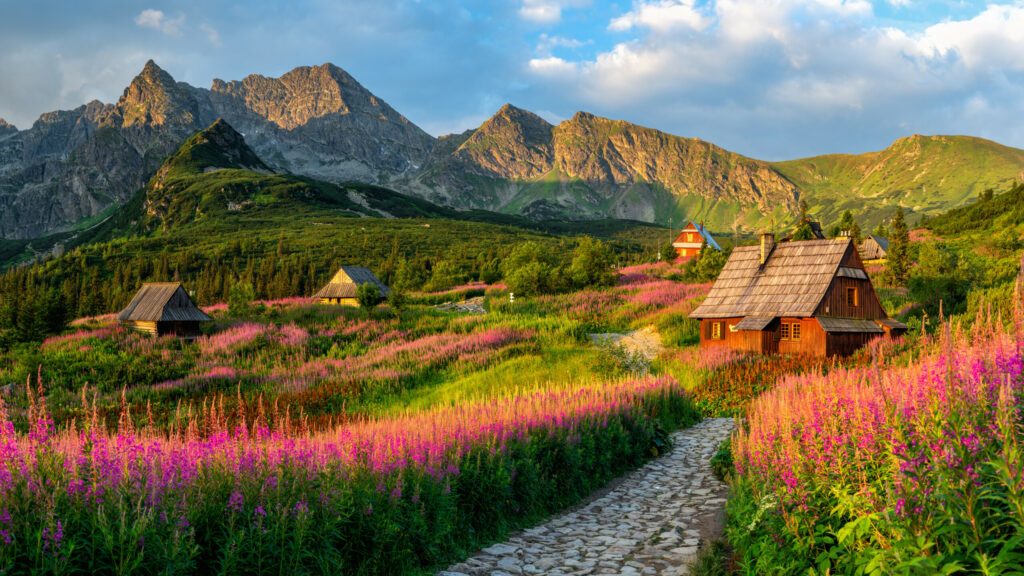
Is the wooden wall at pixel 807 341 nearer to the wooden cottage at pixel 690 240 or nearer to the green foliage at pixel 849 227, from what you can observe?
the green foliage at pixel 849 227

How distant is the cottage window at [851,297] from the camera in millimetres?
28938

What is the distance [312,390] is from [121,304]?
85.7m

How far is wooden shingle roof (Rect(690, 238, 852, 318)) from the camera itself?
2842cm

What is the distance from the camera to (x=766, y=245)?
31.2m

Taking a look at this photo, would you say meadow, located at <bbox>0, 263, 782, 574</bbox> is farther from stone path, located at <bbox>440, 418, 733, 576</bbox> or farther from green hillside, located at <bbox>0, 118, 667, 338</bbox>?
green hillside, located at <bbox>0, 118, 667, 338</bbox>

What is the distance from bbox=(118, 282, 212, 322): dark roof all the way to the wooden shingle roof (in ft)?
88.6

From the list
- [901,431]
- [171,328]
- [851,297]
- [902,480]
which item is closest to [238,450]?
[902,480]

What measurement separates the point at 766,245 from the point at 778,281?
1991 mm

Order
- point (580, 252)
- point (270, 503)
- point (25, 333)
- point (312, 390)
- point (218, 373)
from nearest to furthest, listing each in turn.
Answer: point (270, 503), point (312, 390), point (218, 373), point (25, 333), point (580, 252)

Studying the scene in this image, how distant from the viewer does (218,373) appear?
25.3m

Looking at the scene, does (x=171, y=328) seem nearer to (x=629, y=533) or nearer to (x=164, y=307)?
(x=164, y=307)

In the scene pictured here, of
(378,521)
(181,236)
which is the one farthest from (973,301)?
(181,236)

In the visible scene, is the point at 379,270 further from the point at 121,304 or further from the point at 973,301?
the point at 973,301

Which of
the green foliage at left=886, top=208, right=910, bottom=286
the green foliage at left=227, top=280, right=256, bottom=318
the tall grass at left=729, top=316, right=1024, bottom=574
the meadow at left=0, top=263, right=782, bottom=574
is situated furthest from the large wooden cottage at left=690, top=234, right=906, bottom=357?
the green foliage at left=227, top=280, right=256, bottom=318
